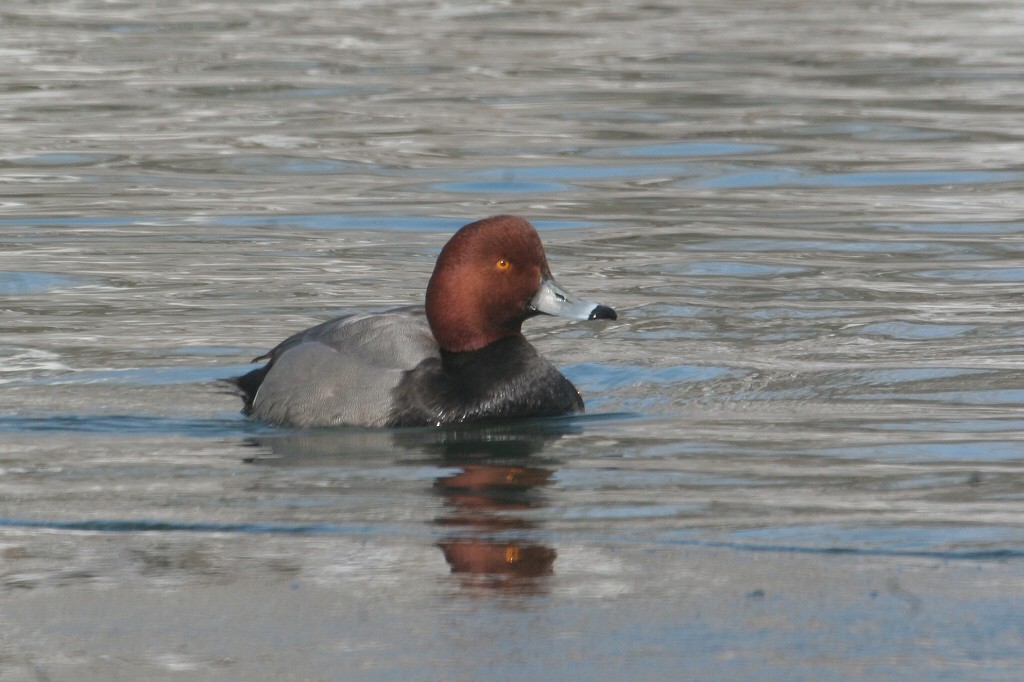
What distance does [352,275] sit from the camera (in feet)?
36.8

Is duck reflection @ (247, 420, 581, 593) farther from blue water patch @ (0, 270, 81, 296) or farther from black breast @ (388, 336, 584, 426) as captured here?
blue water patch @ (0, 270, 81, 296)

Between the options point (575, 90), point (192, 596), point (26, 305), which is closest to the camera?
point (192, 596)

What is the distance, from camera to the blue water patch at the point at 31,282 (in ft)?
35.2

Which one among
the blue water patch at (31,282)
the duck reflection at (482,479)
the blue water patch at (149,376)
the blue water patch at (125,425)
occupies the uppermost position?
the duck reflection at (482,479)

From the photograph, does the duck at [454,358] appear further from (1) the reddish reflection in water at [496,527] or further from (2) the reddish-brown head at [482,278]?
(1) the reddish reflection in water at [496,527]

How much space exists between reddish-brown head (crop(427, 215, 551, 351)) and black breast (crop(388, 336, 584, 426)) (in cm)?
A: 13

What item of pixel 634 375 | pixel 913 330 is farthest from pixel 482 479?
pixel 913 330

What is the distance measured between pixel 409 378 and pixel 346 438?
0.37m

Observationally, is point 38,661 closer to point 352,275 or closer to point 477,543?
point 477,543

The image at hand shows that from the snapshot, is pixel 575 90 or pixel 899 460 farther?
pixel 575 90

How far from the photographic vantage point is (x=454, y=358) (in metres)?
7.68

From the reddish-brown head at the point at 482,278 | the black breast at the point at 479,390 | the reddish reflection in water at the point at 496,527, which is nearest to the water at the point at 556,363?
the reddish reflection in water at the point at 496,527

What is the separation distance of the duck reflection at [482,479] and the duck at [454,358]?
93mm

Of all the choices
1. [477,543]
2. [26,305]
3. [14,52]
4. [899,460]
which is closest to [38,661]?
[477,543]
